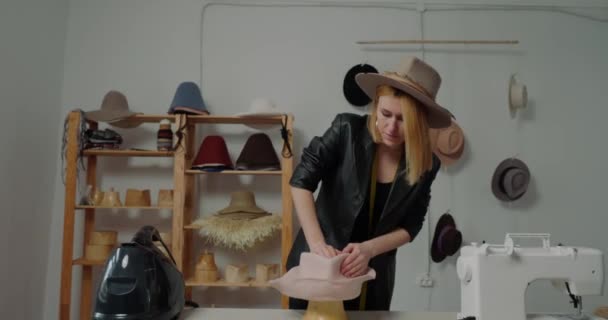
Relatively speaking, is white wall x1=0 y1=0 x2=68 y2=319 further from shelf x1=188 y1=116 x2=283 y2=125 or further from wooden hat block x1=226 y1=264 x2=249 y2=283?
wooden hat block x1=226 y1=264 x2=249 y2=283

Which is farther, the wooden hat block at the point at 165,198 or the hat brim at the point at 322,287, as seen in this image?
the wooden hat block at the point at 165,198

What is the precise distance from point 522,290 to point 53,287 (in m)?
2.49

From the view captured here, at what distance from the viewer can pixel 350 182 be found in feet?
4.08

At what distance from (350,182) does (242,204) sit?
102 cm

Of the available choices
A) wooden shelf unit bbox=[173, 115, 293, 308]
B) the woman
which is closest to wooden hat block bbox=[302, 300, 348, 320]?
the woman

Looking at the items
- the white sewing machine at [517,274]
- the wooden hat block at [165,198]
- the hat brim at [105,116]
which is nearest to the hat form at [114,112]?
the hat brim at [105,116]

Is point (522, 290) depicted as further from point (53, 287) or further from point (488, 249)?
point (53, 287)

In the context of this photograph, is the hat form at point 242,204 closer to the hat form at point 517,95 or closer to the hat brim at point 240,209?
the hat brim at point 240,209

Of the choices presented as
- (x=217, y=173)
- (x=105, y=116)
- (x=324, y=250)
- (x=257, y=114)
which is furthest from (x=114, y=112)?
(x=324, y=250)

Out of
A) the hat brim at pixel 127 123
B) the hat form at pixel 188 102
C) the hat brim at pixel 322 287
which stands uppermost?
the hat form at pixel 188 102

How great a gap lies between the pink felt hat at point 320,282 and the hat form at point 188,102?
4.63 feet

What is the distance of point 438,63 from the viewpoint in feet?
8.09

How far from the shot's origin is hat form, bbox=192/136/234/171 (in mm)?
2084

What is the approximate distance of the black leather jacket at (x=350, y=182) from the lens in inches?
47.8
